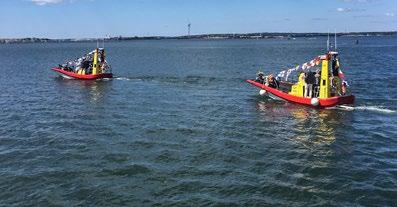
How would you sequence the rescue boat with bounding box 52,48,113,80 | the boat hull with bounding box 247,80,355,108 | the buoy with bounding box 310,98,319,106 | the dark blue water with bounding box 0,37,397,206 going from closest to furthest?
the dark blue water with bounding box 0,37,397,206
the boat hull with bounding box 247,80,355,108
the buoy with bounding box 310,98,319,106
the rescue boat with bounding box 52,48,113,80

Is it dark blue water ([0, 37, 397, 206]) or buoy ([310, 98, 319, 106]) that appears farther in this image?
buoy ([310, 98, 319, 106])

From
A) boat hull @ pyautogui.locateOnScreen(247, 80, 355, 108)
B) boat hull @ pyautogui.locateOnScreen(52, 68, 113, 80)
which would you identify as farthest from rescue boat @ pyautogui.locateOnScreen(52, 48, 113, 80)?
boat hull @ pyautogui.locateOnScreen(247, 80, 355, 108)

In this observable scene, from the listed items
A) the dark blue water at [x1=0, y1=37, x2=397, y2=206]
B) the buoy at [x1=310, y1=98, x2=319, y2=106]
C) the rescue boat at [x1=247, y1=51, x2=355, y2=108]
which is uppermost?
the rescue boat at [x1=247, y1=51, x2=355, y2=108]

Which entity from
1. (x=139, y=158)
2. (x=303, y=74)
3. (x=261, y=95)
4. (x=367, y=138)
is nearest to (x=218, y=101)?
(x=261, y=95)

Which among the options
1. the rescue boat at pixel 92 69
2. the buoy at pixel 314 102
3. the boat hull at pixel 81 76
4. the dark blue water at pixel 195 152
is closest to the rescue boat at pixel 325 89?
the buoy at pixel 314 102

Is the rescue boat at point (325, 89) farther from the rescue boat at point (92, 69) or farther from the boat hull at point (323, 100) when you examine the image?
the rescue boat at point (92, 69)

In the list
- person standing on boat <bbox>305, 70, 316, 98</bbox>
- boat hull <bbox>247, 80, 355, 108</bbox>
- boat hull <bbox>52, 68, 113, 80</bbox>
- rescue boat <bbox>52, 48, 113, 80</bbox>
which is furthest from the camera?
rescue boat <bbox>52, 48, 113, 80</bbox>

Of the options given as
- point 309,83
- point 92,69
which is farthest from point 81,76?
point 309,83

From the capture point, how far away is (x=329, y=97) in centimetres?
3381

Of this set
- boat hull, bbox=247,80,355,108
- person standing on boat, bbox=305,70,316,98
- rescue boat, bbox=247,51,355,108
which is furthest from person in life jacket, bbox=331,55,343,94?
person standing on boat, bbox=305,70,316,98

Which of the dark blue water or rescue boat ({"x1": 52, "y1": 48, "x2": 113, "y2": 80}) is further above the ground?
rescue boat ({"x1": 52, "y1": 48, "x2": 113, "y2": 80})

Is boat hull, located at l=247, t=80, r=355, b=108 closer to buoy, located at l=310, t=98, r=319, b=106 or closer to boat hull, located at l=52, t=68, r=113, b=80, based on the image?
buoy, located at l=310, t=98, r=319, b=106

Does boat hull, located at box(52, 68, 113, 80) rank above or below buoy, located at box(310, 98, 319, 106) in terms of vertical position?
above

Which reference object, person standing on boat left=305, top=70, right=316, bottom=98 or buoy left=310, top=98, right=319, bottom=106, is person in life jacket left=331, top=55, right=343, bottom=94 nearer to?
person standing on boat left=305, top=70, right=316, bottom=98
